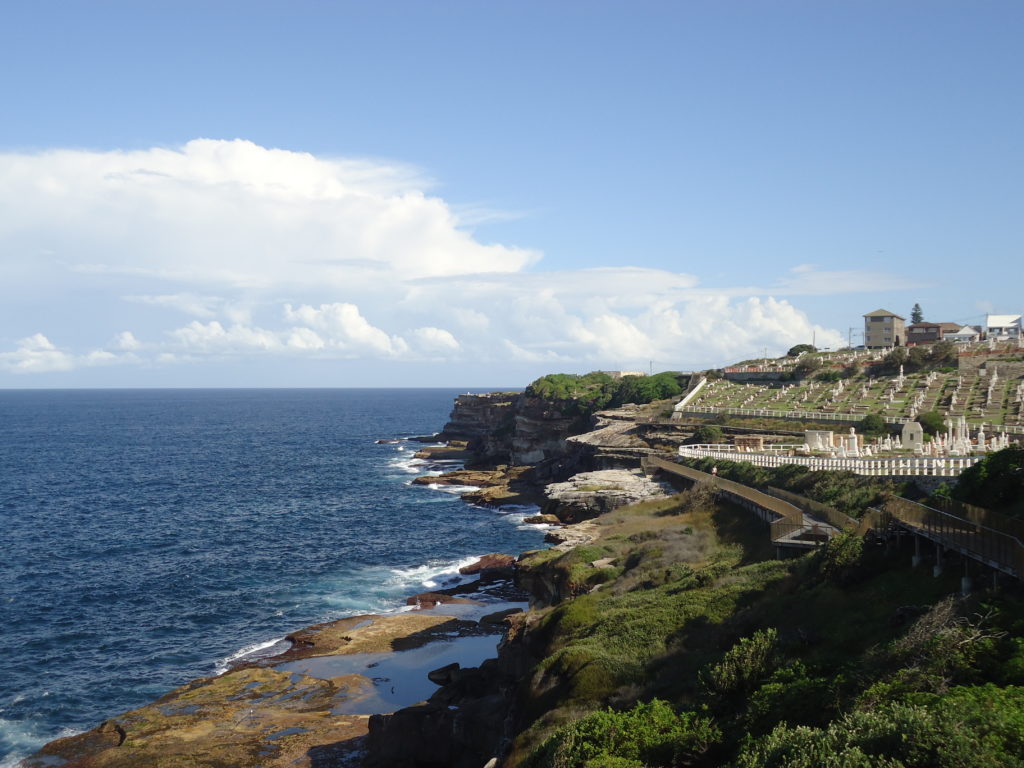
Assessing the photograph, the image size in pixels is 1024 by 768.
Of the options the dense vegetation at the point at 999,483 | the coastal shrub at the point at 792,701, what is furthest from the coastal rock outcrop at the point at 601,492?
the coastal shrub at the point at 792,701

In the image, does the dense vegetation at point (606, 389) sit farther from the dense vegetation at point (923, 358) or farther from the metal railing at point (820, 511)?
the metal railing at point (820, 511)

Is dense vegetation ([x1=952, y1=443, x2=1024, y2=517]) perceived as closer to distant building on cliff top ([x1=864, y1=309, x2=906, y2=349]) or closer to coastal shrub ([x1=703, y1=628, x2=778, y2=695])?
coastal shrub ([x1=703, y1=628, x2=778, y2=695])

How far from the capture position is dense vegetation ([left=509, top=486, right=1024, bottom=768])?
1221cm

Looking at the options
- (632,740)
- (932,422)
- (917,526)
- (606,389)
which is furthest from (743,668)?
(606,389)

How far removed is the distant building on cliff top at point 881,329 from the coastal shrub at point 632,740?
106m

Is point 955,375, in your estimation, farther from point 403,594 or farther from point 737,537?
point 403,594

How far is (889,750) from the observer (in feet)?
38.4

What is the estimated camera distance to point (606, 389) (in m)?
109

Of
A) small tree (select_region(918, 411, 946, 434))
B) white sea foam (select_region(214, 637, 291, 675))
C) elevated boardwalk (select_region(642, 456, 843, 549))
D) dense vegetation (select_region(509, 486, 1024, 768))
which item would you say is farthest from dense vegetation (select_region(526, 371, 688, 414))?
dense vegetation (select_region(509, 486, 1024, 768))

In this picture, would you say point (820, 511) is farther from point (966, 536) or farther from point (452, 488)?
point (452, 488)

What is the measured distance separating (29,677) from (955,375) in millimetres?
73616

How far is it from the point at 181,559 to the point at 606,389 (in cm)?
6608

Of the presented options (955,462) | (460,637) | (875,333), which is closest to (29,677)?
(460,637)

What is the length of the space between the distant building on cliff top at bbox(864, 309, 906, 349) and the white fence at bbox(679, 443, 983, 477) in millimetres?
69864
